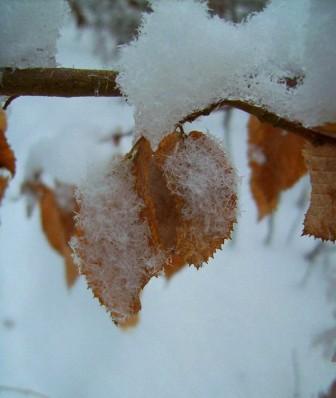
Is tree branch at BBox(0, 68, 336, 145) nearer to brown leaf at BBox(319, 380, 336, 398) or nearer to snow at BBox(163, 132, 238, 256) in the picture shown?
snow at BBox(163, 132, 238, 256)

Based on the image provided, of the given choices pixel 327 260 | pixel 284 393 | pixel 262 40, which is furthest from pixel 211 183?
pixel 327 260

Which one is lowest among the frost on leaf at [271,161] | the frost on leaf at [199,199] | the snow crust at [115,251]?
the frost on leaf at [271,161]

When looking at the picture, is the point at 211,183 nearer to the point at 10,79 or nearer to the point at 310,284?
the point at 10,79

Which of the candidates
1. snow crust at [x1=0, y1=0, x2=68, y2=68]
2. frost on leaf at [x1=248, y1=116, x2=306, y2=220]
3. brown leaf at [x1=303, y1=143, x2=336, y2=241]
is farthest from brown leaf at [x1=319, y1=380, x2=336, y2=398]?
snow crust at [x1=0, y1=0, x2=68, y2=68]

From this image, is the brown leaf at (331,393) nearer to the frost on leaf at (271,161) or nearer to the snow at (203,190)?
the frost on leaf at (271,161)

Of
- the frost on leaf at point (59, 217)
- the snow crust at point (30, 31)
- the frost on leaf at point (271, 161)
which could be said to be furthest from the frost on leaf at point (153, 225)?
the frost on leaf at point (59, 217)

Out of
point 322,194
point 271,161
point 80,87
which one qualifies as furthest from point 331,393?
point 80,87
